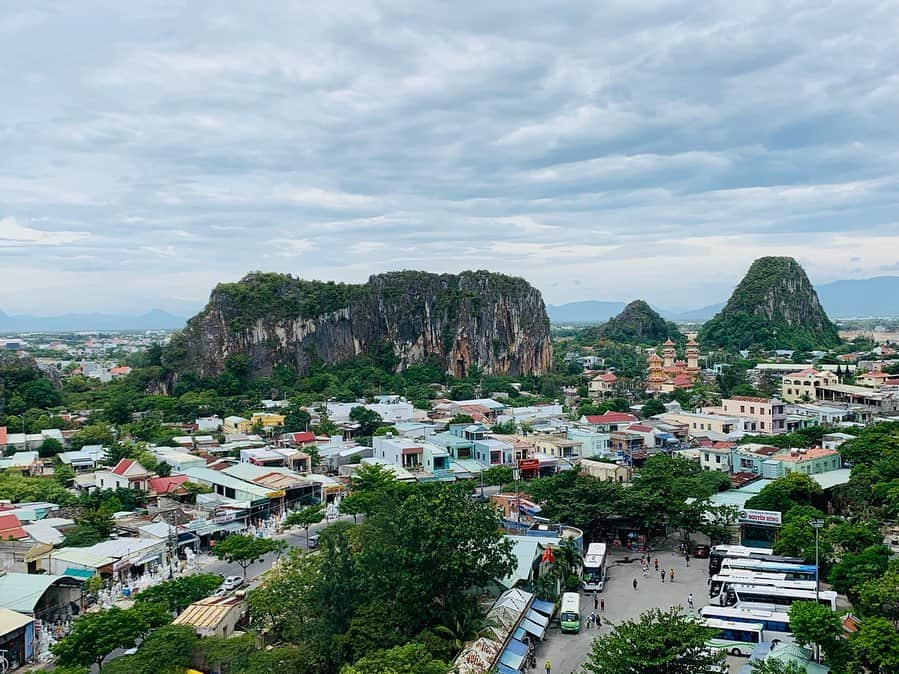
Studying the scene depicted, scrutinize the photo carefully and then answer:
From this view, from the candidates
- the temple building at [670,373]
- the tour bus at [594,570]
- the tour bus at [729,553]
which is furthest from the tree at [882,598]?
the temple building at [670,373]

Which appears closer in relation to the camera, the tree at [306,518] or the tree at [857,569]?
the tree at [857,569]

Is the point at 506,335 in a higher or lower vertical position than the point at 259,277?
lower

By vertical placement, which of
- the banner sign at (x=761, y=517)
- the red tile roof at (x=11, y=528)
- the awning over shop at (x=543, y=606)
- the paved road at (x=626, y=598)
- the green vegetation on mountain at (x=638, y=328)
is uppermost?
the green vegetation on mountain at (x=638, y=328)

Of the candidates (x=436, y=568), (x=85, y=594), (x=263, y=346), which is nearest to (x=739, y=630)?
(x=436, y=568)

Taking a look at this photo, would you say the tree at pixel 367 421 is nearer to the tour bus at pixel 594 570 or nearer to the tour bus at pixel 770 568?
Answer: the tour bus at pixel 594 570

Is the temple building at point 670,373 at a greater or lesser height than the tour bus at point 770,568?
greater

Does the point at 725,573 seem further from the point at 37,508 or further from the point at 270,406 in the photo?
the point at 270,406

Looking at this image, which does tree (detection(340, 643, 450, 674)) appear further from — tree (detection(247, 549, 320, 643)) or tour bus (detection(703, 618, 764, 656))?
tour bus (detection(703, 618, 764, 656))
